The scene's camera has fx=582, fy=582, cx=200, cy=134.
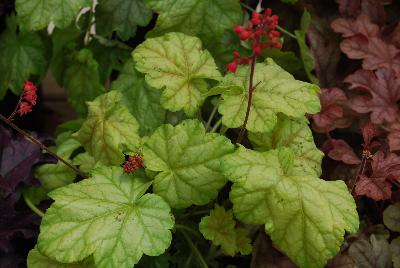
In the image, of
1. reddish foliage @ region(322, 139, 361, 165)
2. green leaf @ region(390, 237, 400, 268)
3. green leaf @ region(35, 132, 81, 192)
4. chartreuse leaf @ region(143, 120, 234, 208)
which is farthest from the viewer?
green leaf @ region(35, 132, 81, 192)

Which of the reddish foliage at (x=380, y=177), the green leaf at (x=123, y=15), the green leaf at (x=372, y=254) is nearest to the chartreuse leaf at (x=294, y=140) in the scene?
the reddish foliage at (x=380, y=177)

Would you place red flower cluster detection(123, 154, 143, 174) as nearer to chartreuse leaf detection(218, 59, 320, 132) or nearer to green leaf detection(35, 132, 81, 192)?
chartreuse leaf detection(218, 59, 320, 132)

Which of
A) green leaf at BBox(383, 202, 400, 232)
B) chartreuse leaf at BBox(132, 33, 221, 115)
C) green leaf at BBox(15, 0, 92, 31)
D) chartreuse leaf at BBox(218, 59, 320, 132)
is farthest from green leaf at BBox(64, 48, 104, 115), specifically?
green leaf at BBox(383, 202, 400, 232)

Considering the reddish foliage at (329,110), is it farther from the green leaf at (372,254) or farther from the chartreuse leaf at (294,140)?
the green leaf at (372,254)

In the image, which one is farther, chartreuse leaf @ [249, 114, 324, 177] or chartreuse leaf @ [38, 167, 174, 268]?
chartreuse leaf @ [249, 114, 324, 177]

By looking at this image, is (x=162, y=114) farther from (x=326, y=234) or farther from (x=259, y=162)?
(x=326, y=234)

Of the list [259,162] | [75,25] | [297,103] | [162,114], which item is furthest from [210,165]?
[75,25]

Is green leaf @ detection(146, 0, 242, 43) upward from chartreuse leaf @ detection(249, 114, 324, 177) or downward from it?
upward
